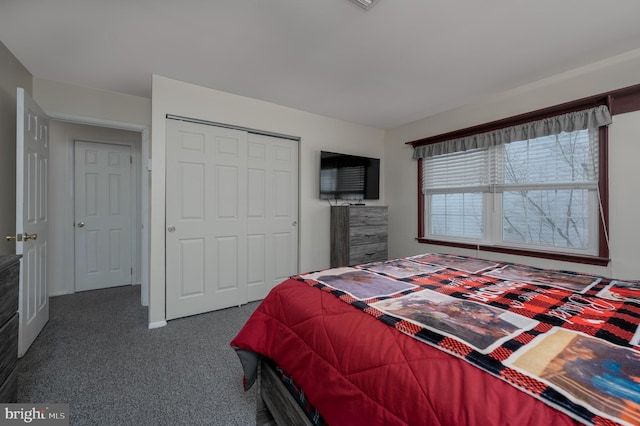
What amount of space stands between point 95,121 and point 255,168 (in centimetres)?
170

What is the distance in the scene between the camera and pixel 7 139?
221 centimetres

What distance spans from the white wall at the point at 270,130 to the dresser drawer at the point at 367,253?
0.45m

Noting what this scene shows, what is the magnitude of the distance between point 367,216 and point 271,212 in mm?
1275

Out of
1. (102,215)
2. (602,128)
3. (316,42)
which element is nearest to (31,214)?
(102,215)

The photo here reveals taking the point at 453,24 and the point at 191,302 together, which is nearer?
the point at 453,24

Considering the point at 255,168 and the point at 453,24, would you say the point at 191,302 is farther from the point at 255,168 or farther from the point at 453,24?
the point at 453,24

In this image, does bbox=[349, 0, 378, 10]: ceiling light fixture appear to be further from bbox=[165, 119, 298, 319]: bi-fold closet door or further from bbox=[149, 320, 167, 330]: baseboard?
bbox=[149, 320, 167, 330]: baseboard

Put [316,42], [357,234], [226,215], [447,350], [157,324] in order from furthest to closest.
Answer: [357,234]
[226,215]
[157,324]
[316,42]
[447,350]

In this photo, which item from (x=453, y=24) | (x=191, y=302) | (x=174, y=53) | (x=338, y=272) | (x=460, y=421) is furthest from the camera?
(x=191, y=302)

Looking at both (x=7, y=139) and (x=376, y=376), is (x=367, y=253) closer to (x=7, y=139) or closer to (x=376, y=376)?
(x=376, y=376)

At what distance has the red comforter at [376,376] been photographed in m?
0.60

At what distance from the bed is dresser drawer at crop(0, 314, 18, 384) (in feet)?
3.61

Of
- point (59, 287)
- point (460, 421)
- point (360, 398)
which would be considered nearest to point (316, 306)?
point (360, 398)

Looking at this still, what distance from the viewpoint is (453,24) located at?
184cm
